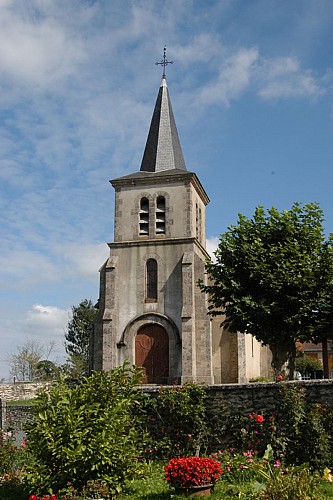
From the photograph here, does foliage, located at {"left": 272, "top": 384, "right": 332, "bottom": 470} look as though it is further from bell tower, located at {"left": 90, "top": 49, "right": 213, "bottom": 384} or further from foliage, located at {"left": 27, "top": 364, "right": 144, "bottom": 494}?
bell tower, located at {"left": 90, "top": 49, "right": 213, "bottom": 384}

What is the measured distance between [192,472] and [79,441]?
1854 millimetres

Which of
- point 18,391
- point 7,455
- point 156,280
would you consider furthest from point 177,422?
point 18,391

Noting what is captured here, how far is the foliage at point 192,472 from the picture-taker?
352 inches

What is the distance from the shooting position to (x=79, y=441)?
9.22m

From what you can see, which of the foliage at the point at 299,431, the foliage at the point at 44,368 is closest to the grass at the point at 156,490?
the foliage at the point at 299,431

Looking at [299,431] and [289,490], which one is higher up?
[299,431]

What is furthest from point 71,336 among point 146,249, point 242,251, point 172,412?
point 172,412

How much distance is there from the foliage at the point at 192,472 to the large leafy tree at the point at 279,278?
11065 millimetres

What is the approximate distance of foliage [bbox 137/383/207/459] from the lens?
12.2 metres

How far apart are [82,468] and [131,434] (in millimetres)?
1257

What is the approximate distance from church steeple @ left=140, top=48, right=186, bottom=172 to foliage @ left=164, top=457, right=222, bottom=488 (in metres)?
22.9

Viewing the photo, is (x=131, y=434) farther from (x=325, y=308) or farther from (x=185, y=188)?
(x=185, y=188)

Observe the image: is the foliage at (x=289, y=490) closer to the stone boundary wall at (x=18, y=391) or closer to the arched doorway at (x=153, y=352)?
the arched doorway at (x=153, y=352)

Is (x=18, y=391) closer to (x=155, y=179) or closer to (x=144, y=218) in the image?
(x=144, y=218)
